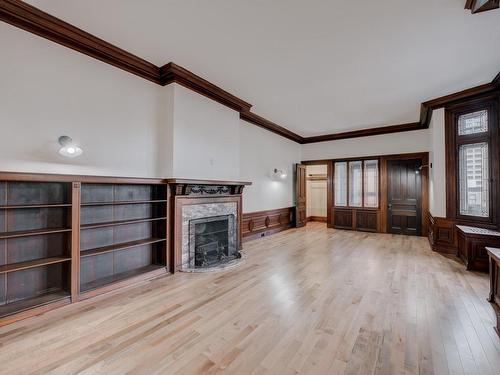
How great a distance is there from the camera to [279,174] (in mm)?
7273

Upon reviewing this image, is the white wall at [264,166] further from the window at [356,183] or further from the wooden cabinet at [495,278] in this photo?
the wooden cabinet at [495,278]

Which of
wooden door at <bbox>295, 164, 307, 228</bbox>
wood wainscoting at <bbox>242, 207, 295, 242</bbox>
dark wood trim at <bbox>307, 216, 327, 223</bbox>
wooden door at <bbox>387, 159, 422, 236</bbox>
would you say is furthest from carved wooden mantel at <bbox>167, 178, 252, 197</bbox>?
dark wood trim at <bbox>307, 216, 327, 223</bbox>

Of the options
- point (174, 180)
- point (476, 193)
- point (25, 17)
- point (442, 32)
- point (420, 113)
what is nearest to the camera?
point (25, 17)

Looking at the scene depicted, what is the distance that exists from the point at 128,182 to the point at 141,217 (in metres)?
0.68

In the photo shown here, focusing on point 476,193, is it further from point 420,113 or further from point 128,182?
point 128,182

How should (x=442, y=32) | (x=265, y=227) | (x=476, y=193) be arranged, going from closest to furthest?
1. (x=442, y=32)
2. (x=476, y=193)
3. (x=265, y=227)

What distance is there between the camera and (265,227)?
21.9 feet

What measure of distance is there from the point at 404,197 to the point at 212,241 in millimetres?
5803

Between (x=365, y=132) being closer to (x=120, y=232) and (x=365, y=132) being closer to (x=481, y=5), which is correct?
(x=481, y=5)

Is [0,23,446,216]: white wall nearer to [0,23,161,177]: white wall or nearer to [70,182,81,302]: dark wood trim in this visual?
[0,23,161,177]: white wall

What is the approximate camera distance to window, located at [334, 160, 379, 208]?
24.6ft

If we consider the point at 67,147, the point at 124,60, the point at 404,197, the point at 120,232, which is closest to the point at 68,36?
the point at 124,60

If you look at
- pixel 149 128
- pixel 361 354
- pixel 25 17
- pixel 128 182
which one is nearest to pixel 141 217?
pixel 128 182

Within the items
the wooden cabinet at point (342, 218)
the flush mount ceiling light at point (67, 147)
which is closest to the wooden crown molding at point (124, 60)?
the flush mount ceiling light at point (67, 147)
